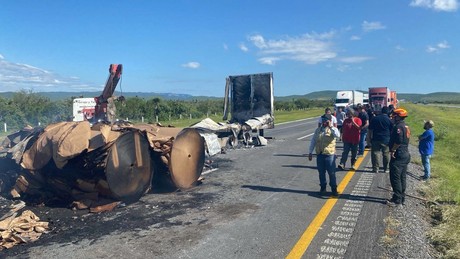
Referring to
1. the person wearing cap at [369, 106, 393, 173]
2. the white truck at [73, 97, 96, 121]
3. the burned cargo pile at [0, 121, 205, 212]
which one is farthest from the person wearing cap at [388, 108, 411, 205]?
the white truck at [73, 97, 96, 121]

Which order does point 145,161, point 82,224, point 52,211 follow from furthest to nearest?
point 145,161 < point 52,211 < point 82,224

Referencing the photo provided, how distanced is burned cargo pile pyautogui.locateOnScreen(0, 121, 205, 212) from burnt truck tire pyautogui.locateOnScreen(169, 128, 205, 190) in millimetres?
41

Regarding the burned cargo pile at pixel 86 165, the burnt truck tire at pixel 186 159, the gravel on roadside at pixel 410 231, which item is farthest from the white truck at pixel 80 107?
the gravel on roadside at pixel 410 231

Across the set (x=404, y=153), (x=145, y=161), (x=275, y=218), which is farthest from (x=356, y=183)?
(x=145, y=161)

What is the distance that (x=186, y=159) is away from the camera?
7.89m

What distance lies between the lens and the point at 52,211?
641 cm

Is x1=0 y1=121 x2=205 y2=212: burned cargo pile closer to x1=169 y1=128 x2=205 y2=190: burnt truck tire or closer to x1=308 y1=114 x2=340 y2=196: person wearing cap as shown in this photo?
x1=169 y1=128 x2=205 y2=190: burnt truck tire

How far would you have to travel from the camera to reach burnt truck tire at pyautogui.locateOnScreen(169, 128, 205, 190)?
7621mm

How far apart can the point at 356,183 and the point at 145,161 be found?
181 inches

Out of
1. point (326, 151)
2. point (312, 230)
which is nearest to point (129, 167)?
point (312, 230)

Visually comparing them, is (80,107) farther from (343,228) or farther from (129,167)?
(343,228)

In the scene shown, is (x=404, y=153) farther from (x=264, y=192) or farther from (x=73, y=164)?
(x=73, y=164)

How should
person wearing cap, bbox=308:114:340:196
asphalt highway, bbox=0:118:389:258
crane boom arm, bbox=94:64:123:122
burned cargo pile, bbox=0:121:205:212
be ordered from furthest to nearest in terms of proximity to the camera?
crane boom arm, bbox=94:64:123:122 → person wearing cap, bbox=308:114:340:196 → burned cargo pile, bbox=0:121:205:212 → asphalt highway, bbox=0:118:389:258

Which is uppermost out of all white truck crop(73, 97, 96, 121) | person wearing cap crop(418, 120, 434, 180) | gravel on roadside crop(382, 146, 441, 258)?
white truck crop(73, 97, 96, 121)
